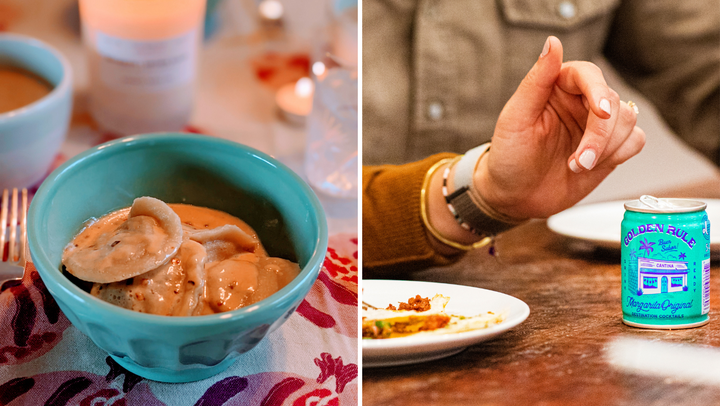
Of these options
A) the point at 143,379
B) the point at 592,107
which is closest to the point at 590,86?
the point at 592,107

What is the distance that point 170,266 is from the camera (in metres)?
0.23

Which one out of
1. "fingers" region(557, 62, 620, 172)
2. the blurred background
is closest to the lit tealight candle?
the blurred background

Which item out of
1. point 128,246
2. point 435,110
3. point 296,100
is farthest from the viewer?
point 296,100

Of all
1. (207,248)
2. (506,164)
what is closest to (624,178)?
(506,164)

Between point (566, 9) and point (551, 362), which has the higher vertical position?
point (566, 9)

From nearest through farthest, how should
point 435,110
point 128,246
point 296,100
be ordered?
point 128,246
point 435,110
point 296,100

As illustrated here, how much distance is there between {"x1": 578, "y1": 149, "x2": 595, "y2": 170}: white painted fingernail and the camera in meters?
0.26

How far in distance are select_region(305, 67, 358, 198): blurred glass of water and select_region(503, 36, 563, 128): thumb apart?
0.14 metres

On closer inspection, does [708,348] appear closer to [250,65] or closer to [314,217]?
[314,217]

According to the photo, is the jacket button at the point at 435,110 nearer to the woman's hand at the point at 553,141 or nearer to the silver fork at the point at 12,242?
the woman's hand at the point at 553,141

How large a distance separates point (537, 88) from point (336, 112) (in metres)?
0.16

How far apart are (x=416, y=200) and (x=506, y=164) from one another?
51mm

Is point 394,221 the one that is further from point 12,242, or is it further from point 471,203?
point 12,242

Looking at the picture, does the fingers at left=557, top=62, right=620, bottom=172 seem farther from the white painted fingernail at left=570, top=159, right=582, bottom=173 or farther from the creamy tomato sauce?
the creamy tomato sauce
